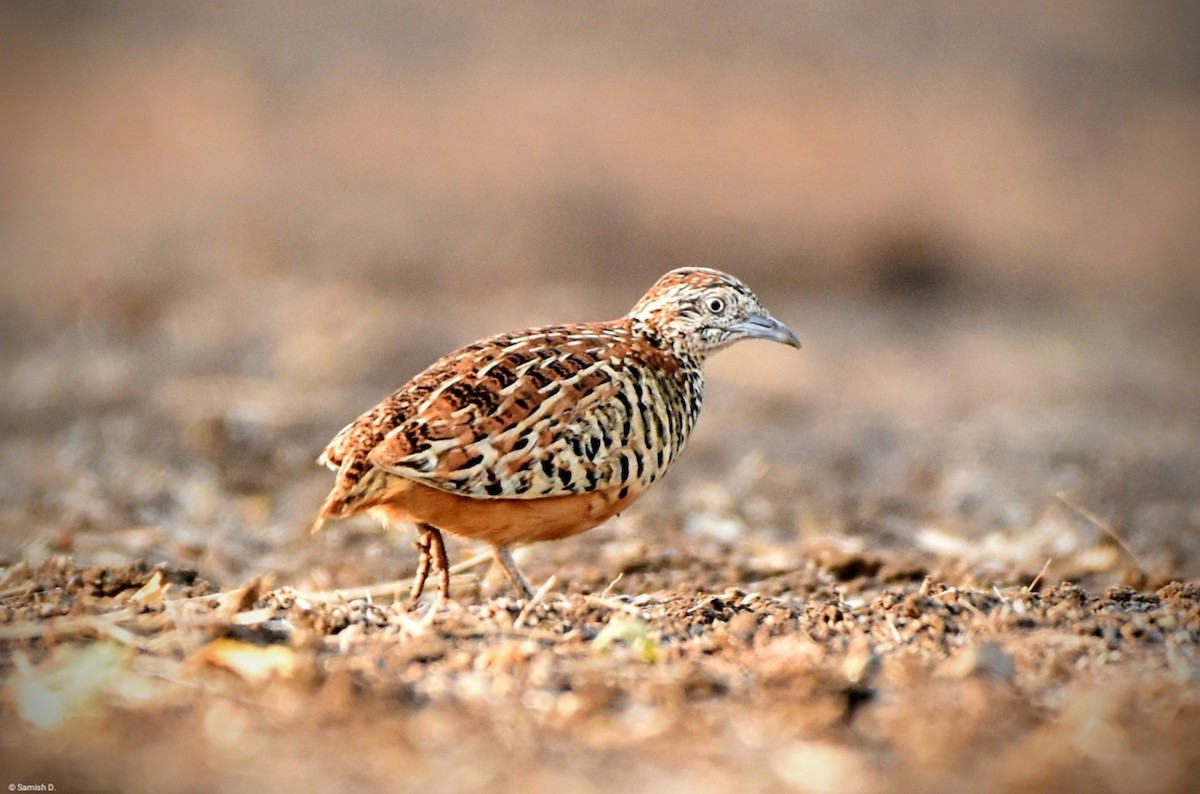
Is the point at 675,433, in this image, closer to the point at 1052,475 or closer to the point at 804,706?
the point at 804,706

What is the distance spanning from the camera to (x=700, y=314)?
727 cm

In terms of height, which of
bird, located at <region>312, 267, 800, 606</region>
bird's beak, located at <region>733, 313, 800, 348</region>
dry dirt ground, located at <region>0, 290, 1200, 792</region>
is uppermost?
bird's beak, located at <region>733, 313, 800, 348</region>

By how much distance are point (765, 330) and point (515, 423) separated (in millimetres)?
1829

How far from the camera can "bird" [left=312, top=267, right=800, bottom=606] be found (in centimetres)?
584

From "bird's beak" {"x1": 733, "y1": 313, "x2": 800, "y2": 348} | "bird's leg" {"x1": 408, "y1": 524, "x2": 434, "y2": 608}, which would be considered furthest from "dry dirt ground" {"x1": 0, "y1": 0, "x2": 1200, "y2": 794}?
"bird's beak" {"x1": 733, "y1": 313, "x2": 800, "y2": 348}

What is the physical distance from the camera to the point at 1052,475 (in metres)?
10.7

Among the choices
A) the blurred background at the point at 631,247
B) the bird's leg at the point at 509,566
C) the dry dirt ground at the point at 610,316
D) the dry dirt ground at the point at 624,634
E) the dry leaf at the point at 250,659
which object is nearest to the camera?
the dry dirt ground at the point at 624,634

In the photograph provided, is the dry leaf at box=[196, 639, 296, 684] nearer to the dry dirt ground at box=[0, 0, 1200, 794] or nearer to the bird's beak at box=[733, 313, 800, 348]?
the dry dirt ground at box=[0, 0, 1200, 794]

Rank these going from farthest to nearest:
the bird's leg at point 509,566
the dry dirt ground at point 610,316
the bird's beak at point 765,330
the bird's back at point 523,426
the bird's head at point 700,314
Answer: the bird's beak at point 765,330, the bird's head at point 700,314, the bird's leg at point 509,566, the bird's back at point 523,426, the dry dirt ground at point 610,316

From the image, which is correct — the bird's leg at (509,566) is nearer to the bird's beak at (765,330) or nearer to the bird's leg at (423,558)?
the bird's leg at (423,558)

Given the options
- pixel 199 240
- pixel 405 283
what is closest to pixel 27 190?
pixel 199 240

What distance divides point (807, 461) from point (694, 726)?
6.55m

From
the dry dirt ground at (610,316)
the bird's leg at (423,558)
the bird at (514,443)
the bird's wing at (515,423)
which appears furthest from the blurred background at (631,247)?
the bird's wing at (515,423)

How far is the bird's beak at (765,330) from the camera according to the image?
7.37m
